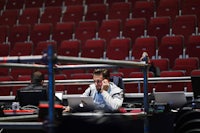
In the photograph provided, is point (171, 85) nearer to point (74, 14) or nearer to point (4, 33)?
point (74, 14)

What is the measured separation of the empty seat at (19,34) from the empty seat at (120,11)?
156cm

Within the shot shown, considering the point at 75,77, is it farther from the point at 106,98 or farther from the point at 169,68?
the point at 106,98

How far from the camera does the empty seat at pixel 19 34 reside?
7.79 meters

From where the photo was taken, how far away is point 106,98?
303cm

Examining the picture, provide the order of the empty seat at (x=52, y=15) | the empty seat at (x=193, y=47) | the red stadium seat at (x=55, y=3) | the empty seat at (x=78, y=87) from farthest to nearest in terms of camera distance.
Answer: the red stadium seat at (x=55, y=3) < the empty seat at (x=52, y=15) < the empty seat at (x=193, y=47) < the empty seat at (x=78, y=87)

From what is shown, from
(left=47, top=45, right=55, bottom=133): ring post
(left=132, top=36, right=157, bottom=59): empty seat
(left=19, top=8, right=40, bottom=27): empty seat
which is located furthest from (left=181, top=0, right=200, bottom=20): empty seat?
(left=47, top=45, right=55, bottom=133): ring post

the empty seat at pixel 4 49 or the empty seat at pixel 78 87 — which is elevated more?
the empty seat at pixel 4 49

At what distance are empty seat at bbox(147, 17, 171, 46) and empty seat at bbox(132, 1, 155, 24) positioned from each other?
462 millimetres

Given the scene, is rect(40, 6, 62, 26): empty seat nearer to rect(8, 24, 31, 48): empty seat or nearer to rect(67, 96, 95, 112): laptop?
rect(8, 24, 31, 48): empty seat

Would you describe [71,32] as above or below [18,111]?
above

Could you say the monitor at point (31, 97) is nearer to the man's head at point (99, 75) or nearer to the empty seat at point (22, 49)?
the man's head at point (99, 75)

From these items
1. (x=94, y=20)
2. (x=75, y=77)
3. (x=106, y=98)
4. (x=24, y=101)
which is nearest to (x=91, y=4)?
(x=94, y=20)

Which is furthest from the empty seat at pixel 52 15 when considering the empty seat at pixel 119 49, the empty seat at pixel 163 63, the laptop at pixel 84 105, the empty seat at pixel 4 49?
the laptop at pixel 84 105

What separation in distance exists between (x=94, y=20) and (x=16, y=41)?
1489 mm
